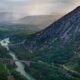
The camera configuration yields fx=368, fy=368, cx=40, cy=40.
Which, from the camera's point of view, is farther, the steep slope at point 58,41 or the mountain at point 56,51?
the steep slope at point 58,41

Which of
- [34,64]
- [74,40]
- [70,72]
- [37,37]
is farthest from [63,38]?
[70,72]

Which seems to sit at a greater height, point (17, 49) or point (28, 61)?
point (17, 49)

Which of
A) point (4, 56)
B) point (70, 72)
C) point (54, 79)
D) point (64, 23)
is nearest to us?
point (54, 79)

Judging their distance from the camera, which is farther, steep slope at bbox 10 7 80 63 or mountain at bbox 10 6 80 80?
steep slope at bbox 10 7 80 63

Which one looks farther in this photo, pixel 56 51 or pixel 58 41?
pixel 58 41

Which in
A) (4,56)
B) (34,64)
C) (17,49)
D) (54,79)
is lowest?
(54,79)

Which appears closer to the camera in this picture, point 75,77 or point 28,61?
point 75,77

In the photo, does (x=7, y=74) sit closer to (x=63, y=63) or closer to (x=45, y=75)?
(x=45, y=75)

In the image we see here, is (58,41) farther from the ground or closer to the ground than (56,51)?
farther from the ground
